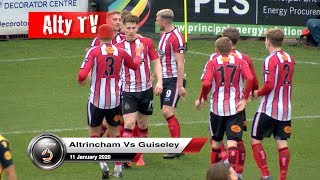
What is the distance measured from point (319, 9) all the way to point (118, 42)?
48.2 ft

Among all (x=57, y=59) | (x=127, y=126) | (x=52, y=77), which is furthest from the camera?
(x=57, y=59)

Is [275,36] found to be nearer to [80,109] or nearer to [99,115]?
[99,115]

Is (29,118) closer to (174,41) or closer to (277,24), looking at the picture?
(174,41)

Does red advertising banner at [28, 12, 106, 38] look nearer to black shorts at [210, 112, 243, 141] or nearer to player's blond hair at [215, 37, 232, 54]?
black shorts at [210, 112, 243, 141]

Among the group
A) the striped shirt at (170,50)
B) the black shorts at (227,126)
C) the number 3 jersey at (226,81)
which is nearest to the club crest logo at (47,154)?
the number 3 jersey at (226,81)

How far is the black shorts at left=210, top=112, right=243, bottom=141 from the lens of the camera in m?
12.7

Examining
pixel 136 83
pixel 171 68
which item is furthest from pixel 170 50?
pixel 136 83

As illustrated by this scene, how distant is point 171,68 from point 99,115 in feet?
7.06

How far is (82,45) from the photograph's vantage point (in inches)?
1068

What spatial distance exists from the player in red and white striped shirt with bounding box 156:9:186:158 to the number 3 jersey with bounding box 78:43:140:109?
1682 mm

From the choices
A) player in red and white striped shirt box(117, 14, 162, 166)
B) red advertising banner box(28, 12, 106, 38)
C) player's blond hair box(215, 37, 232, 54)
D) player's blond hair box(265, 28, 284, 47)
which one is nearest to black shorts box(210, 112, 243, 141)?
player's blond hair box(215, 37, 232, 54)

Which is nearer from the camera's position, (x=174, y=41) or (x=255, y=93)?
(x=255, y=93)

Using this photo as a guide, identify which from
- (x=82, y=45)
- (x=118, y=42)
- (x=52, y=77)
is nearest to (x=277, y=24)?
(x=82, y=45)

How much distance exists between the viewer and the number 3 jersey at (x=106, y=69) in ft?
42.7
